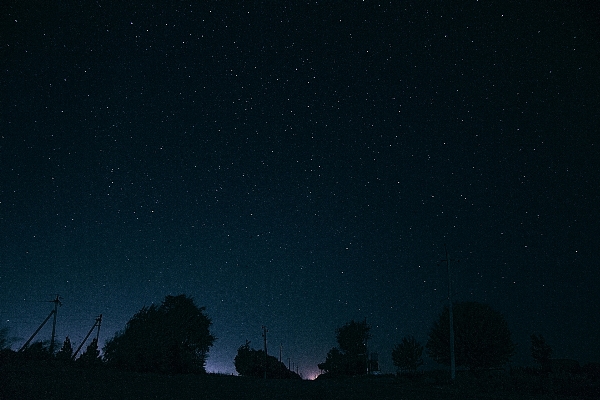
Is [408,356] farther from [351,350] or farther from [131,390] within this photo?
[131,390]

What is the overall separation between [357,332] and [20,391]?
73.3m

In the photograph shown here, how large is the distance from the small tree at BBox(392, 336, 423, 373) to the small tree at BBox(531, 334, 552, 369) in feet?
66.7

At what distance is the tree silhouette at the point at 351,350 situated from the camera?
247 ft

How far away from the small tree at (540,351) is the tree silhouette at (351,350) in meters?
29.2

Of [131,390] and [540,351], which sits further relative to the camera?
[540,351]

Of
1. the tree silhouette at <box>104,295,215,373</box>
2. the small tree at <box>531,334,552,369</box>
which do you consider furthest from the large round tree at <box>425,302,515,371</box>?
the tree silhouette at <box>104,295,215,373</box>

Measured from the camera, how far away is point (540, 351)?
60.8 meters

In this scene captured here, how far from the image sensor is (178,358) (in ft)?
123

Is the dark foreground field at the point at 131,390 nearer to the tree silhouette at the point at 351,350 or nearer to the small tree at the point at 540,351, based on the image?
the small tree at the point at 540,351

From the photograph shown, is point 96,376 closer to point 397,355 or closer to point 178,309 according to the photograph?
point 178,309

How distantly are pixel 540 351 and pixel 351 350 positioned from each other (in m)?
34.7

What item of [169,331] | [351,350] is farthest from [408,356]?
[169,331]

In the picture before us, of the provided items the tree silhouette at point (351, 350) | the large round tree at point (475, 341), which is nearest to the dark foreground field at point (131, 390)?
the large round tree at point (475, 341)

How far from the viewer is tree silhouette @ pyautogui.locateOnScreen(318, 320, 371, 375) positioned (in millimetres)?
75375
